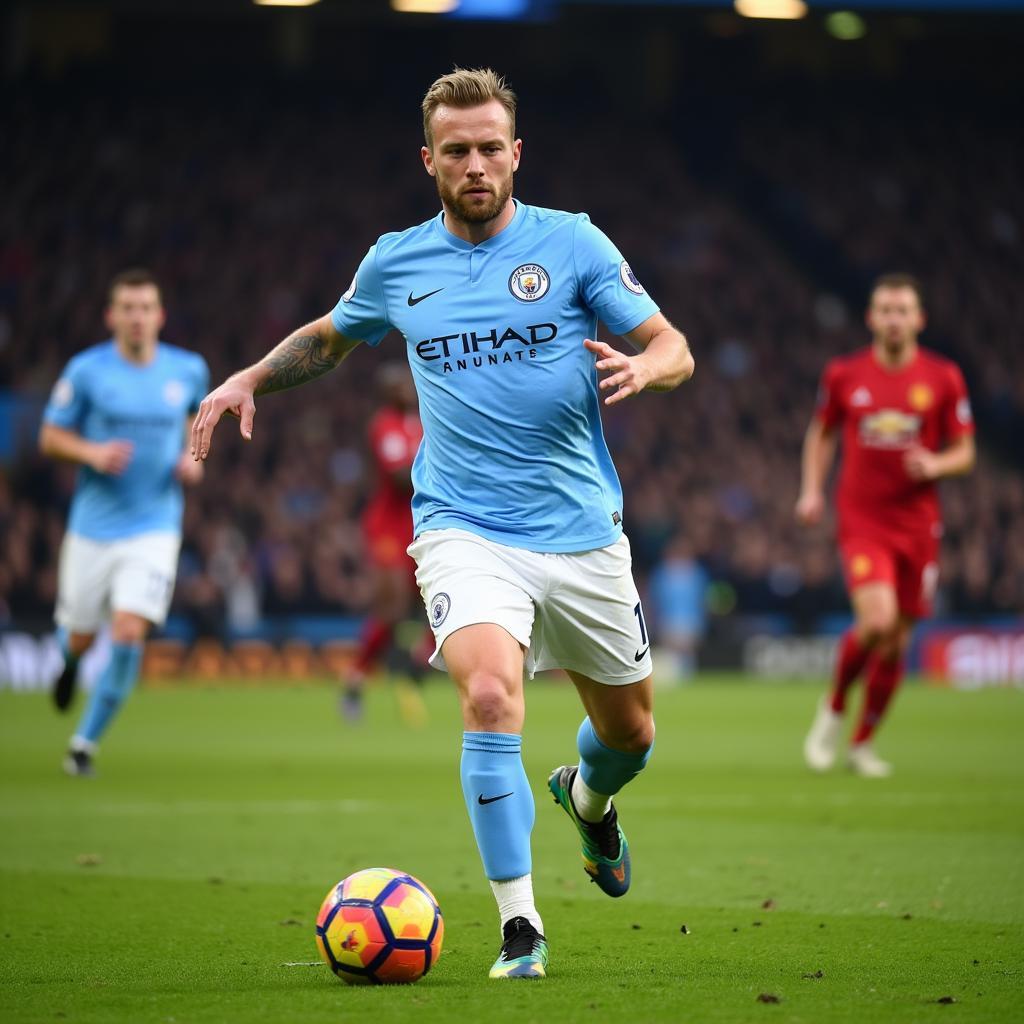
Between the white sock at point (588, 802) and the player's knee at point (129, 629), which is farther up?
the player's knee at point (129, 629)

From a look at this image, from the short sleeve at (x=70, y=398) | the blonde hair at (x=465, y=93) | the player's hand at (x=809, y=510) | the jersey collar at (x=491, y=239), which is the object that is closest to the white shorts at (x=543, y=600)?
the jersey collar at (x=491, y=239)

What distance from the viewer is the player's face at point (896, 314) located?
11.2 m

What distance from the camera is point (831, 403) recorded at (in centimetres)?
1144

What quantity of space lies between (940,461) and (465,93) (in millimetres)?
6161

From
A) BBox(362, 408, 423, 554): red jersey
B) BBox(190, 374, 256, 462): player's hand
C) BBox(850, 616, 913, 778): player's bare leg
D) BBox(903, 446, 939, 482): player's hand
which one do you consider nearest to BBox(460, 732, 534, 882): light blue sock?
BBox(190, 374, 256, 462): player's hand

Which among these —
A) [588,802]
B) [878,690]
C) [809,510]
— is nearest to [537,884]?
[588,802]

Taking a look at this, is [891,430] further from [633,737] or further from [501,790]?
[501,790]

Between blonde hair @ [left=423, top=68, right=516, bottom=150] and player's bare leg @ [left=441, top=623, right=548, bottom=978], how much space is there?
1558mm

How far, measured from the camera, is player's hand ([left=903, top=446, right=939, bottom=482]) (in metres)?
10.8

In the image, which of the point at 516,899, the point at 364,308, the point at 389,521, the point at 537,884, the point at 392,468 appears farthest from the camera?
the point at 389,521

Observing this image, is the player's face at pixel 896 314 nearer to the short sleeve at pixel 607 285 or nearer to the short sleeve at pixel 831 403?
the short sleeve at pixel 831 403

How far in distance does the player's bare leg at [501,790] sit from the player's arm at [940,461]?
615 cm

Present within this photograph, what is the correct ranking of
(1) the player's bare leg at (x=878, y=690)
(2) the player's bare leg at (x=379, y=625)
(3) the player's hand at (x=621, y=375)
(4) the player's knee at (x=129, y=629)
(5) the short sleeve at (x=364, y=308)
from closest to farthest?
(3) the player's hand at (x=621, y=375) < (5) the short sleeve at (x=364, y=308) < (4) the player's knee at (x=129, y=629) < (1) the player's bare leg at (x=878, y=690) < (2) the player's bare leg at (x=379, y=625)

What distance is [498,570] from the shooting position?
5379 mm
